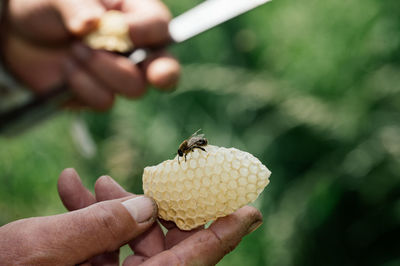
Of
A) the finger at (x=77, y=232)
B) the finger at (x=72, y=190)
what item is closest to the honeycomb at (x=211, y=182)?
the finger at (x=77, y=232)

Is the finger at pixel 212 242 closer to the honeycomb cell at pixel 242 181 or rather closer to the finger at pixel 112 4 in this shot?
the honeycomb cell at pixel 242 181

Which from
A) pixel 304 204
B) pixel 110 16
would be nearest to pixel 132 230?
pixel 304 204

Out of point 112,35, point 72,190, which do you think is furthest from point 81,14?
point 72,190

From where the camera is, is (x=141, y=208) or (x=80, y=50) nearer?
(x=141, y=208)

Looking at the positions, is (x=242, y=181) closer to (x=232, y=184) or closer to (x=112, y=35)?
(x=232, y=184)

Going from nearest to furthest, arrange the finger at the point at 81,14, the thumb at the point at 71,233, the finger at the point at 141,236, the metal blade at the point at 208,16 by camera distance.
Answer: the thumb at the point at 71,233
the finger at the point at 141,236
the metal blade at the point at 208,16
the finger at the point at 81,14

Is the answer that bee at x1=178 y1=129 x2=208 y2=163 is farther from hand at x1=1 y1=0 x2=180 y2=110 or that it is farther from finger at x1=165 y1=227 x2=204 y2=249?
hand at x1=1 y1=0 x2=180 y2=110
